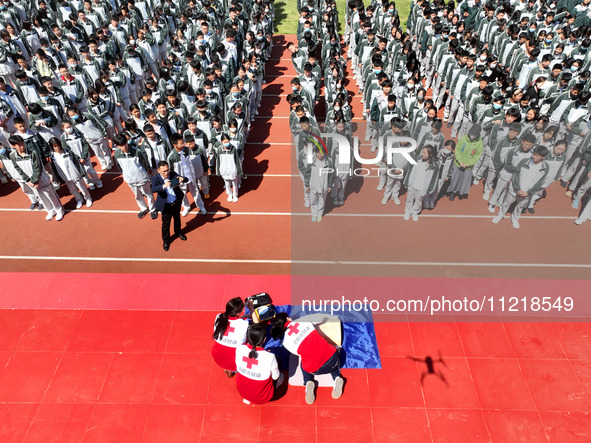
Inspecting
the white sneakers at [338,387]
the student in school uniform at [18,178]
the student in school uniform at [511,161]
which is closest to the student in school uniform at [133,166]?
the student in school uniform at [18,178]

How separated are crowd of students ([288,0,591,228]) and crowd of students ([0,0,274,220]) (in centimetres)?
215

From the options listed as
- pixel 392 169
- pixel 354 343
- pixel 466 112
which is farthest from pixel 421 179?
pixel 466 112

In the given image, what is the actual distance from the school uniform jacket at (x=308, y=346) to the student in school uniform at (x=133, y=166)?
5.32 meters

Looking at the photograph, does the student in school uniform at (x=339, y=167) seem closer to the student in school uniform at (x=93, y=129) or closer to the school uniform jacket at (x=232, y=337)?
the school uniform jacket at (x=232, y=337)

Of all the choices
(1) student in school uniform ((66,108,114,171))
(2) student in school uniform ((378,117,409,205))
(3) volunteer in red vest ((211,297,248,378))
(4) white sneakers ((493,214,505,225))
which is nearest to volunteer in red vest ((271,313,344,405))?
(3) volunteer in red vest ((211,297,248,378))

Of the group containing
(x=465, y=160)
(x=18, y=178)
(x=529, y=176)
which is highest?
(x=529, y=176)

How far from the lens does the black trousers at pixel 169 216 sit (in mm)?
7703

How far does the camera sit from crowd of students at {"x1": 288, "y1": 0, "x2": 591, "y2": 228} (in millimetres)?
8070

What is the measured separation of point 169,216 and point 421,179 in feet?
18.1

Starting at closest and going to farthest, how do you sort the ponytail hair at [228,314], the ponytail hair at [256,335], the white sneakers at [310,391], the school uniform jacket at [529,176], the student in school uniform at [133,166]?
the ponytail hair at [256,335], the ponytail hair at [228,314], the white sneakers at [310,391], the school uniform jacket at [529,176], the student in school uniform at [133,166]

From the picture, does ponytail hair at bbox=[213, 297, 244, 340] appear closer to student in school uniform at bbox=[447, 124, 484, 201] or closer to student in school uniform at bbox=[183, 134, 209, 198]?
student in school uniform at bbox=[183, 134, 209, 198]

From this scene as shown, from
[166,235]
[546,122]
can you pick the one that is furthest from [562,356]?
[166,235]

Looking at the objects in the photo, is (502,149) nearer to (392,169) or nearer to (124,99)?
(392,169)

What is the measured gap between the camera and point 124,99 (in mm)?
11562
